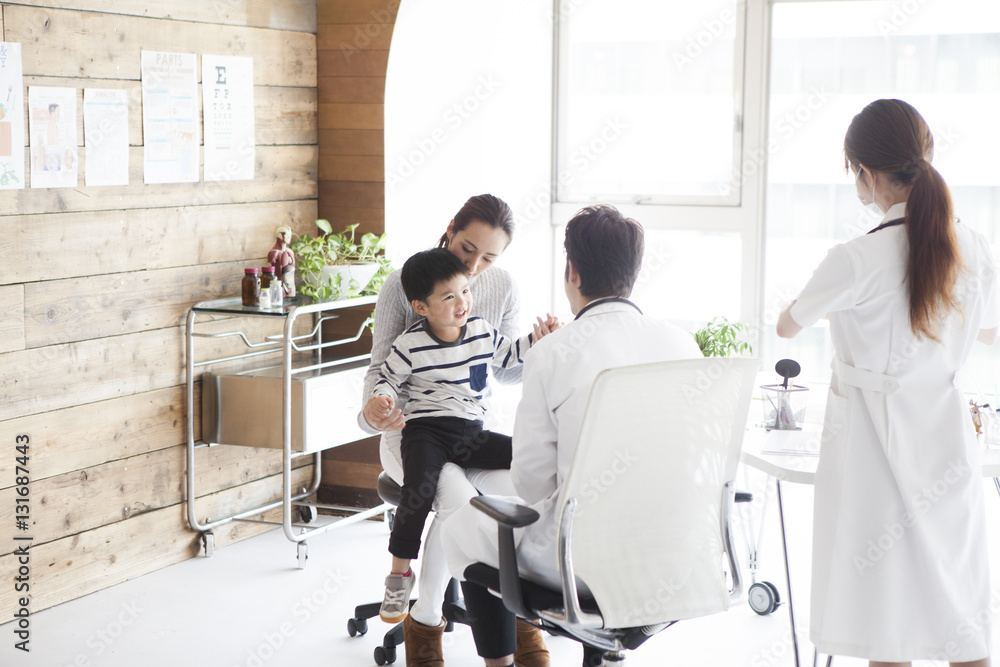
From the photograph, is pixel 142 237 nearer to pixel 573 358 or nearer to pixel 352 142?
pixel 352 142

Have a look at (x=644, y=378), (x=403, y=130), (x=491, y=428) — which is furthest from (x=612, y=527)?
(x=403, y=130)

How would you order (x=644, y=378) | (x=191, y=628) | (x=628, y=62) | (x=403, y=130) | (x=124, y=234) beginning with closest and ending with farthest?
(x=644, y=378) → (x=191, y=628) → (x=124, y=234) → (x=403, y=130) → (x=628, y=62)

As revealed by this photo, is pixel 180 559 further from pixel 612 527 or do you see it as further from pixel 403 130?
pixel 612 527

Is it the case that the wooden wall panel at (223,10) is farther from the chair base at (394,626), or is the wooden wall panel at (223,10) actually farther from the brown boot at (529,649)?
the brown boot at (529,649)

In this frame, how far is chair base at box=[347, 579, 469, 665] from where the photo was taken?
8.72 ft

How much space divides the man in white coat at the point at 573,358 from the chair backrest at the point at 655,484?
97 millimetres

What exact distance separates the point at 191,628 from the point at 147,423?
72cm

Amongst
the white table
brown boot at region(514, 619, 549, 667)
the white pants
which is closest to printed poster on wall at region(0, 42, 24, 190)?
the white pants

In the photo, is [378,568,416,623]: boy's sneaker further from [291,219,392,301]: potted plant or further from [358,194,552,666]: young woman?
[291,219,392,301]: potted plant

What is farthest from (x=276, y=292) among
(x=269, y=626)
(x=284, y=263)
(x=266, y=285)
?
(x=269, y=626)

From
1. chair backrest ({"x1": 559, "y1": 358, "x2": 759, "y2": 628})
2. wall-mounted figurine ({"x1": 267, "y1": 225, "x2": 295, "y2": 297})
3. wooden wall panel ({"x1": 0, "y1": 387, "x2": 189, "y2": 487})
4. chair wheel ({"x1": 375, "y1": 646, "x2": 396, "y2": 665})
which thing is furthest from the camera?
wall-mounted figurine ({"x1": 267, "y1": 225, "x2": 295, "y2": 297})

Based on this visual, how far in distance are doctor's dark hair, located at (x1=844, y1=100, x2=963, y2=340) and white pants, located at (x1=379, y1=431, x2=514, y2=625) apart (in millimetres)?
1015

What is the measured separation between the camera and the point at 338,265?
355cm

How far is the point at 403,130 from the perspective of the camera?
3.78 metres
